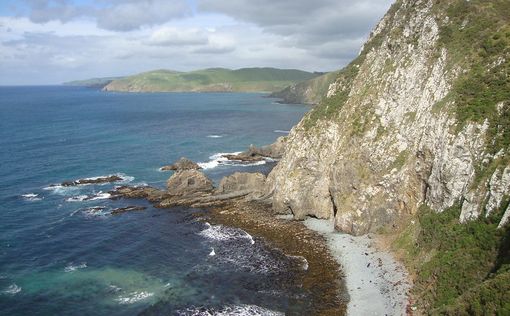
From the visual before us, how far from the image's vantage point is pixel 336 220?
59.2 metres

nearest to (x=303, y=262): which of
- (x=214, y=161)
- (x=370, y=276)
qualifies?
(x=370, y=276)

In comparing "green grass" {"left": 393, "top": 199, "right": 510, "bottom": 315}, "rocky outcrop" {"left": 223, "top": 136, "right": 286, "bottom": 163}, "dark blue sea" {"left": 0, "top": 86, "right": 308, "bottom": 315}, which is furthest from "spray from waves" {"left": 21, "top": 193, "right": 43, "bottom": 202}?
"green grass" {"left": 393, "top": 199, "right": 510, "bottom": 315}

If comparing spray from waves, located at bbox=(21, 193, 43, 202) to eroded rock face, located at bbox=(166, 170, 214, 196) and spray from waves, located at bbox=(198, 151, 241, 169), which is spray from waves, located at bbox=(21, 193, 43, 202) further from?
spray from waves, located at bbox=(198, 151, 241, 169)

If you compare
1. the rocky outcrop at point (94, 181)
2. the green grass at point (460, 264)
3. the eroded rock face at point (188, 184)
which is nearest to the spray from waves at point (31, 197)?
the rocky outcrop at point (94, 181)

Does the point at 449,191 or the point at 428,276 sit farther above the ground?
the point at 449,191

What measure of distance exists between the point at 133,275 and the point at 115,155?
64810 millimetres

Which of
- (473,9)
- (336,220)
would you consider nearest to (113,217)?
(336,220)

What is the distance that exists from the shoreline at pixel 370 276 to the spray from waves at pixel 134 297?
20.8 meters

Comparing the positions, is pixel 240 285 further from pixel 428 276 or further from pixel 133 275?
pixel 428 276

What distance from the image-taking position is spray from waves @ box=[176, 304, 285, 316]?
41812 millimetres

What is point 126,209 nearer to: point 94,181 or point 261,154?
point 94,181

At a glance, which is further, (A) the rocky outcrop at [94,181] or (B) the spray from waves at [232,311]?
(A) the rocky outcrop at [94,181]

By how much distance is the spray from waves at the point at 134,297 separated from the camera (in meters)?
44.3

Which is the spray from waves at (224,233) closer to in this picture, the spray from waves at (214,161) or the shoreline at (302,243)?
the shoreline at (302,243)
